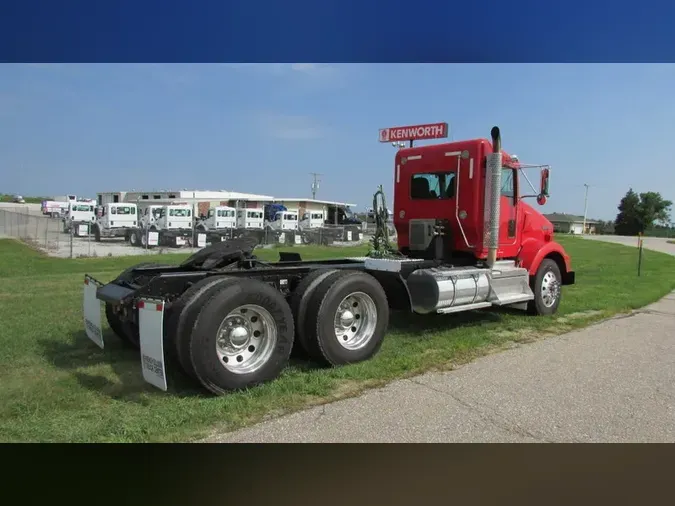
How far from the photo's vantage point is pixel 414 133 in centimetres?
893

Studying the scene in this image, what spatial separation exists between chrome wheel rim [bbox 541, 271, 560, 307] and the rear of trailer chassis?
6.68 ft

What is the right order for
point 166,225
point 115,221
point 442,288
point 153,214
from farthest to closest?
point 153,214, point 115,221, point 166,225, point 442,288

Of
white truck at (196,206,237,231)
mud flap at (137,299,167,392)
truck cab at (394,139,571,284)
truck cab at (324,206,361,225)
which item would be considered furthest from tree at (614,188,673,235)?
mud flap at (137,299,167,392)

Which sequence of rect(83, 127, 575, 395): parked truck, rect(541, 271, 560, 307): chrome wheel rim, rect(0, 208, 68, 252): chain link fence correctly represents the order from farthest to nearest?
rect(0, 208, 68, 252): chain link fence
rect(541, 271, 560, 307): chrome wheel rim
rect(83, 127, 575, 395): parked truck

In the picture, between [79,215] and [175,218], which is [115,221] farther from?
[79,215]

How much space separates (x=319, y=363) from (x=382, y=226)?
440 centimetres

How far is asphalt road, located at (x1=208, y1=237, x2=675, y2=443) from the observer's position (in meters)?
4.15

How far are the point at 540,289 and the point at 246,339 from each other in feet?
18.4

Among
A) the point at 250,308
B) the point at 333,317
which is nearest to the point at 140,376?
the point at 250,308

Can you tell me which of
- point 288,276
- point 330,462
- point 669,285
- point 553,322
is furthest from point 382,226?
point 669,285

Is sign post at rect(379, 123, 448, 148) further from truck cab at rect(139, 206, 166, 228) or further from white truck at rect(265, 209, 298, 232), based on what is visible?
white truck at rect(265, 209, 298, 232)

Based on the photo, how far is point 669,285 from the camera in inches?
564

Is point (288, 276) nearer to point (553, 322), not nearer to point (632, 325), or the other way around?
point (553, 322)

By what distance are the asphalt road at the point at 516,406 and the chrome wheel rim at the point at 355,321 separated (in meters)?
0.87
